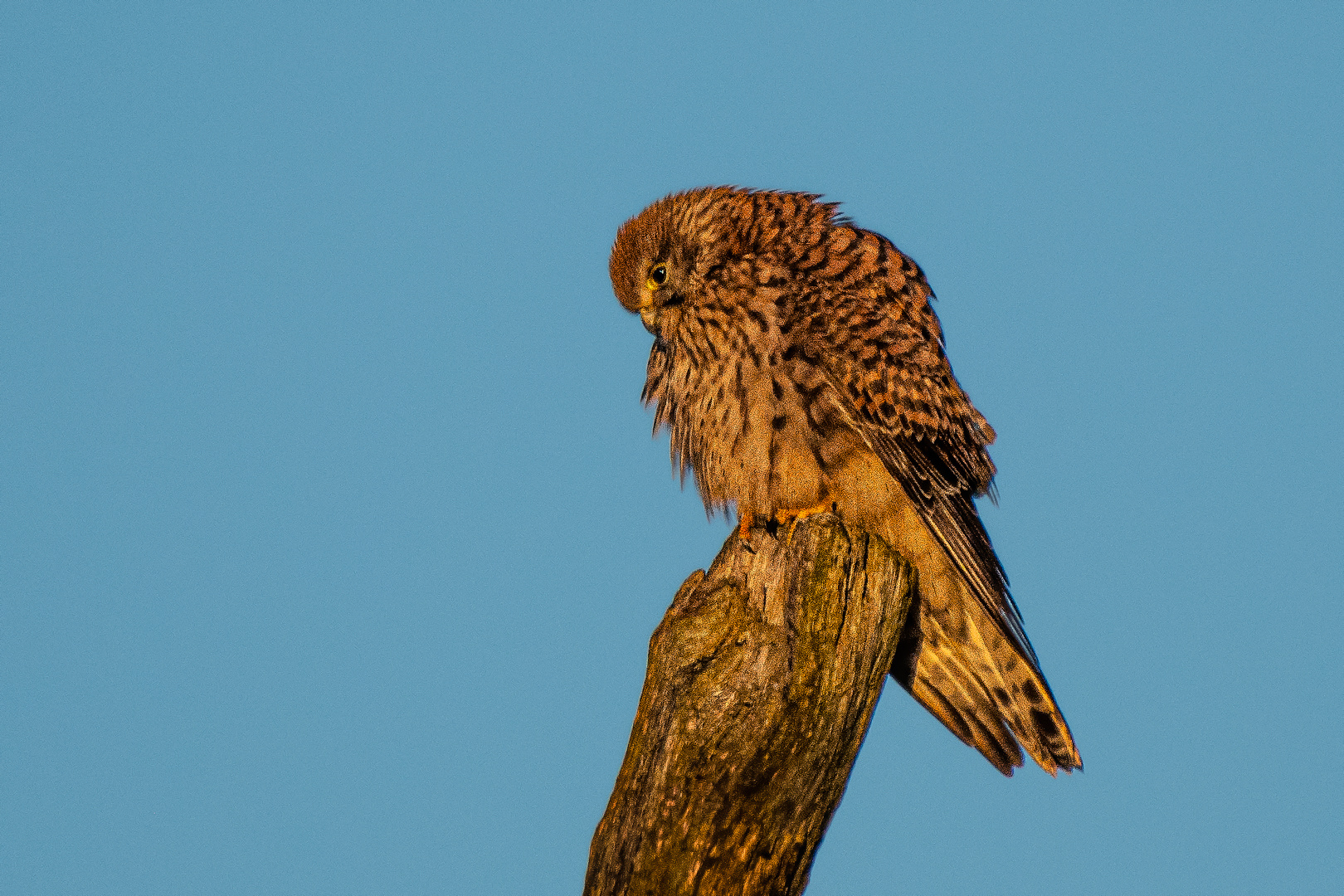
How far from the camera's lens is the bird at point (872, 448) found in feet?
15.6

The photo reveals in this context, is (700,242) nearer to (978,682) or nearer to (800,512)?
(800,512)

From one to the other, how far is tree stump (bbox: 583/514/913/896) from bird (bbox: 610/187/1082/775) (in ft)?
4.16

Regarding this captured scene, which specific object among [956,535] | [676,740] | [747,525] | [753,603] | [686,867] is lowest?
[686,867]

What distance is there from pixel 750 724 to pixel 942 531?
188 cm

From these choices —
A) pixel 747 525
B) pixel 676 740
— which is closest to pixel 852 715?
pixel 676 740

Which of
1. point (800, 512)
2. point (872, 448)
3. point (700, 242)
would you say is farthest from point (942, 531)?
point (700, 242)

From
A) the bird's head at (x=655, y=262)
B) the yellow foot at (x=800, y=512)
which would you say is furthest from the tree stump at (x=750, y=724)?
the bird's head at (x=655, y=262)

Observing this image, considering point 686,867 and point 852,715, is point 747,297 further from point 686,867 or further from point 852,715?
point 686,867

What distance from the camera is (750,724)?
10.3 feet

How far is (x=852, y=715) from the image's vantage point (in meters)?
3.30

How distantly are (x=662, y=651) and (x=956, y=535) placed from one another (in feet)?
6.01

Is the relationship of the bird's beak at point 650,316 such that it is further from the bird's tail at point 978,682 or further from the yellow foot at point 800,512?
the bird's tail at point 978,682

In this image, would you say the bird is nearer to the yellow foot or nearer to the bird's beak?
the yellow foot

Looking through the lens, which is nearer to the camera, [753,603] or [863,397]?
[753,603]
